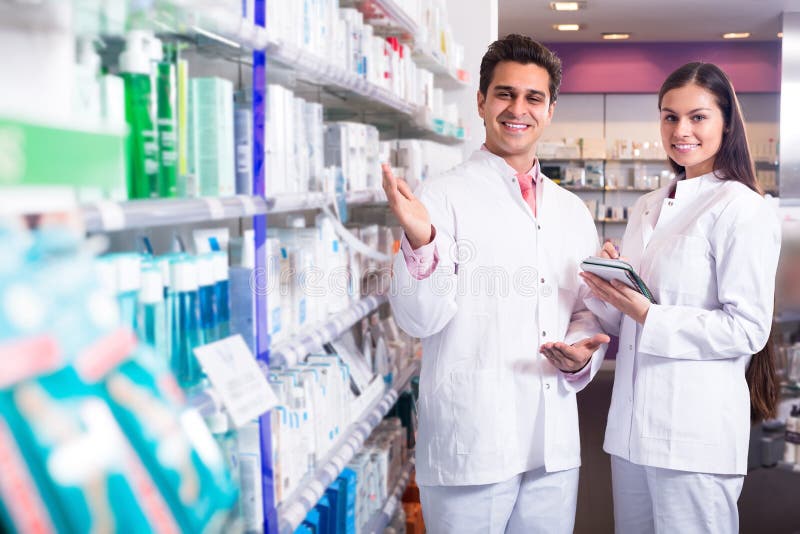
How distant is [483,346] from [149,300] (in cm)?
118

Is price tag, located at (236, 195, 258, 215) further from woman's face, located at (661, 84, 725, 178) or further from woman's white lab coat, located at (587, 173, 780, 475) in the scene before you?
woman's face, located at (661, 84, 725, 178)

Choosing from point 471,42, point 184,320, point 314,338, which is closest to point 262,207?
point 184,320

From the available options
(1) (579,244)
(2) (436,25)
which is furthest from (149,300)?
(2) (436,25)

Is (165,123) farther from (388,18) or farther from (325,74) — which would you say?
(388,18)

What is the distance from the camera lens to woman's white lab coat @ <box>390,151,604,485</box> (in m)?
2.35

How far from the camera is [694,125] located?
2.56m

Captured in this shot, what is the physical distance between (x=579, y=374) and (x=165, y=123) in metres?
1.49

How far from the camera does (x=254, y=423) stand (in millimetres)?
1903

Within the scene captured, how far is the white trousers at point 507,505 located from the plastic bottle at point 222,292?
1.00m

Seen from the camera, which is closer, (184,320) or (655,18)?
(184,320)

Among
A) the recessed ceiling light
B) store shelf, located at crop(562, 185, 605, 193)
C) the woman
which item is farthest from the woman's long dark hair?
store shelf, located at crop(562, 185, 605, 193)

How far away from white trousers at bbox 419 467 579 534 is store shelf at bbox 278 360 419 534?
0.92 feet

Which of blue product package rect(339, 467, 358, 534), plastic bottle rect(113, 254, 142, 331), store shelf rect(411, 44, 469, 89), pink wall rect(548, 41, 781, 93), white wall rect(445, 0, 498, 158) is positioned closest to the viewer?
plastic bottle rect(113, 254, 142, 331)

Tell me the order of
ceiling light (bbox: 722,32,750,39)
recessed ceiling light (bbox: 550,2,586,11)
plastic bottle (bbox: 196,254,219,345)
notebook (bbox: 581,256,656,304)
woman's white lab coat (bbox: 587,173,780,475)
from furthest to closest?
ceiling light (bbox: 722,32,750,39)
recessed ceiling light (bbox: 550,2,586,11)
woman's white lab coat (bbox: 587,173,780,475)
notebook (bbox: 581,256,656,304)
plastic bottle (bbox: 196,254,219,345)
